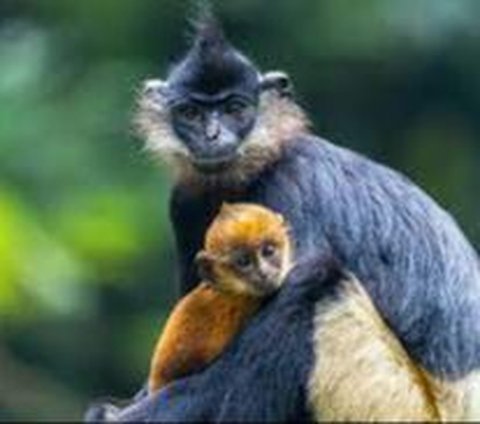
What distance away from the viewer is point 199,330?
18.0m

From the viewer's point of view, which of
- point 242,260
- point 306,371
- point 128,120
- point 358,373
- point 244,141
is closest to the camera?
point 306,371

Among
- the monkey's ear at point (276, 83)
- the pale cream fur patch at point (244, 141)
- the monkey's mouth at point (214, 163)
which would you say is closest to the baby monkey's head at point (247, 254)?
the pale cream fur patch at point (244, 141)

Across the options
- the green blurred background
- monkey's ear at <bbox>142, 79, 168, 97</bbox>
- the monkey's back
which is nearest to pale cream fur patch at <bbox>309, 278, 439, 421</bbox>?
the monkey's back

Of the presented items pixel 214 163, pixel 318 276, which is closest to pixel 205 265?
pixel 318 276

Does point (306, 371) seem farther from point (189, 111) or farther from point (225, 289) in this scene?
point (189, 111)

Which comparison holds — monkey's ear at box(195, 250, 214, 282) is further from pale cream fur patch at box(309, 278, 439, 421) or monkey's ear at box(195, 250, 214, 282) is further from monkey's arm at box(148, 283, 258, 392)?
pale cream fur patch at box(309, 278, 439, 421)

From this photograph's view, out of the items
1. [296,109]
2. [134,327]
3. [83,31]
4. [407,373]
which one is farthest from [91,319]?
[407,373]

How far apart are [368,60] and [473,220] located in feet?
6.82

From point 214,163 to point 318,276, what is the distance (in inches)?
73.0

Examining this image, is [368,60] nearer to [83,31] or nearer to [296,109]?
[83,31]

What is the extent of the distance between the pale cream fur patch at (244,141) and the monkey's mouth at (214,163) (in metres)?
0.03

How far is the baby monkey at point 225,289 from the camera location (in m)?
18.0

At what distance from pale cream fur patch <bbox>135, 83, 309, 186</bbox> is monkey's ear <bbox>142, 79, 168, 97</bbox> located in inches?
1.5

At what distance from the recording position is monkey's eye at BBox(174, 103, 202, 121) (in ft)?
65.9
